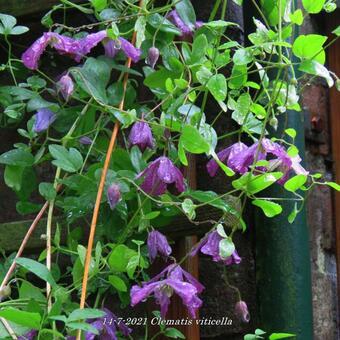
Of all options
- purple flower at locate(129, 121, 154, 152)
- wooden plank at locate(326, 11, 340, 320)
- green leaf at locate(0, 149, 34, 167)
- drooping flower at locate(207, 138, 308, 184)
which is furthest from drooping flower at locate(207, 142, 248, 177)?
wooden plank at locate(326, 11, 340, 320)

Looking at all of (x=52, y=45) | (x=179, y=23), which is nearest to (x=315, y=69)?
(x=179, y=23)

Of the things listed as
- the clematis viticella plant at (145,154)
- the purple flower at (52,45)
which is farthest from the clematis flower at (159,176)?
the purple flower at (52,45)

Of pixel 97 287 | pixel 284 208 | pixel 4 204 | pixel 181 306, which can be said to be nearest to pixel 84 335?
pixel 97 287

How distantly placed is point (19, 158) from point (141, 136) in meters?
0.29

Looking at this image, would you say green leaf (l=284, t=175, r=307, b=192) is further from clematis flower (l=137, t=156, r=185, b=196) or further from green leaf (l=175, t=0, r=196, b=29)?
green leaf (l=175, t=0, r=196, b=29)

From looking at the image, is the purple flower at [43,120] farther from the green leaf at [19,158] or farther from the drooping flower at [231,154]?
the drooping flower at [231,154]

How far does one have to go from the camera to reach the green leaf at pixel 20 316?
3.18 feet

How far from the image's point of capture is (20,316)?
38.6 inches

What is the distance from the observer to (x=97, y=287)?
Result: 4.59ft

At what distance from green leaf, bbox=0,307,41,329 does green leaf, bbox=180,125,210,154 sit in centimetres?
34

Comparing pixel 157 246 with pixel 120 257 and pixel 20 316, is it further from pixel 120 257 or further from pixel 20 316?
pixel 20 316

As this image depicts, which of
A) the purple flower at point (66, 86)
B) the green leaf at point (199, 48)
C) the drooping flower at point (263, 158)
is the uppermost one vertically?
the green leaf at point (199, 48)

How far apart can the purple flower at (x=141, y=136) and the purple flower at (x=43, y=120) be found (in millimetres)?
208

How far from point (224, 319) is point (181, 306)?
185 mm
